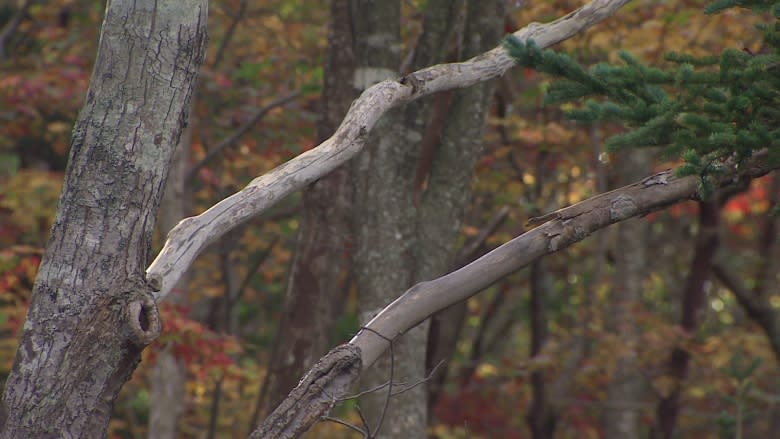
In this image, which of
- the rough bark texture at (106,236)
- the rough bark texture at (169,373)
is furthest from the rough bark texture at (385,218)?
the rough bark texture at (169,373)

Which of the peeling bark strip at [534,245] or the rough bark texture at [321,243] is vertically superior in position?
the rough bark texture at [321,243]

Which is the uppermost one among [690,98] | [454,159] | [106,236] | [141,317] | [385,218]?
[454,159]

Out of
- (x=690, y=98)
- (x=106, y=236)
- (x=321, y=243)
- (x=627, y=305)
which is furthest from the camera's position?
(x=627, y=305)

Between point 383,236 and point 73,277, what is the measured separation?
2.57 m

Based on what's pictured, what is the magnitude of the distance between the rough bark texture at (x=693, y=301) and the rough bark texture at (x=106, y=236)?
24.1ft

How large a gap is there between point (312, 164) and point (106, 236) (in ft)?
2.38

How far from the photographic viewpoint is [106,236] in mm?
2756

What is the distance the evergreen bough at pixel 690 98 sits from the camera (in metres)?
3.26

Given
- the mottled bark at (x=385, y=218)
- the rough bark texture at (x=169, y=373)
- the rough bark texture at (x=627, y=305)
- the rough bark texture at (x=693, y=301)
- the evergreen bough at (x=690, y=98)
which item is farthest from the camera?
the rough bark texture at (x=693, y=301)

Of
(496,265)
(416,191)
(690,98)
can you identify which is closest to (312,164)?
(496,265)

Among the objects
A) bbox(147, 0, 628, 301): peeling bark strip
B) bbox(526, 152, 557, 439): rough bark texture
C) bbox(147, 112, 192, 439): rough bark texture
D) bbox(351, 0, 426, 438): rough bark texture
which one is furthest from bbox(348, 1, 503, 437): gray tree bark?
bbox(526, 152, 557, 439): rough bark texture

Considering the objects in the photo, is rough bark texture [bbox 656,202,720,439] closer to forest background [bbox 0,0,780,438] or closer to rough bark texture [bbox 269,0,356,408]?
forest background [bbox 0,0,780,438]

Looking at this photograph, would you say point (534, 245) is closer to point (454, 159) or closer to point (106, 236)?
point (106, 236)

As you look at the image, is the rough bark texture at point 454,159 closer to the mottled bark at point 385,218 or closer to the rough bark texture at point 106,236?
the mottled bark at point 385,218
